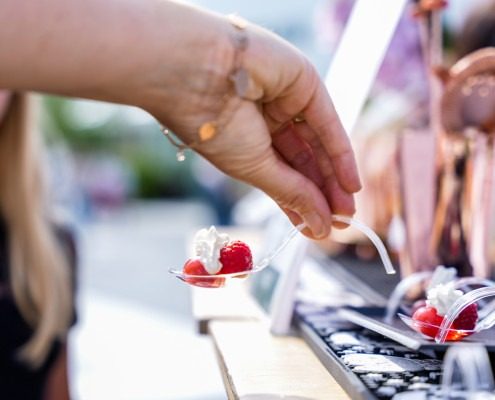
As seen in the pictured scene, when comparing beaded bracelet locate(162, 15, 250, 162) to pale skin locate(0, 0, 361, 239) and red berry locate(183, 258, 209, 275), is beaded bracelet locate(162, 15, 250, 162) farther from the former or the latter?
red berry locate(183, 258, 209, 275)

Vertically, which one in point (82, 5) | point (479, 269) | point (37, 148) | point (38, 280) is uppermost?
point (82, 5)

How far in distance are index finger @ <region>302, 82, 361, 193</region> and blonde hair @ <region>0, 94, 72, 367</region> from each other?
1013 millimetres

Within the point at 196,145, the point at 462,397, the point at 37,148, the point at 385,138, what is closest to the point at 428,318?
the point at 462,397

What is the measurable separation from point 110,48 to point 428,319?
0.34 m

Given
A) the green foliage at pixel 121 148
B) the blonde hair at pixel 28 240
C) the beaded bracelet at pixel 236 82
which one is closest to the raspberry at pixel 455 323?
the beaded bracelet at pixel 236 82

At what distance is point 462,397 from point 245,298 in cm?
54

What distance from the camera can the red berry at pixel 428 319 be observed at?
26.1 inches

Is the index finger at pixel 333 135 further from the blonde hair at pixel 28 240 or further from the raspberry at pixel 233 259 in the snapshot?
the blonde hair at pixel 28 240

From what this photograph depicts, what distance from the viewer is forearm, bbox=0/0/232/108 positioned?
532 millimetres

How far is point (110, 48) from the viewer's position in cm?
55

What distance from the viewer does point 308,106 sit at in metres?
0.65

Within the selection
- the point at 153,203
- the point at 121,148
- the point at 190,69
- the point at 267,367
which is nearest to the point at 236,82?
the point at 190,69

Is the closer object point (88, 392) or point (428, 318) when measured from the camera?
point (428, 318)

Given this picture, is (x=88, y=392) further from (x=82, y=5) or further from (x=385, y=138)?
(x=82, y=5)
